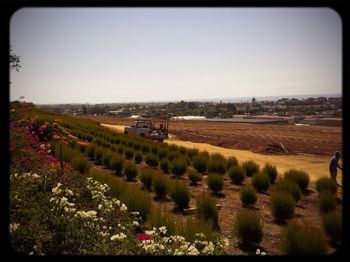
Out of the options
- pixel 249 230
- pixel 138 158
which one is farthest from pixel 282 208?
pixel 138 158

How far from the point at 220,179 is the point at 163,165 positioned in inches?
162

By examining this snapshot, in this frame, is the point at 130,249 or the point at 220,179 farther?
the point at 220,179

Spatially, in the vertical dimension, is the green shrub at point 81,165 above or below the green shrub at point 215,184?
above

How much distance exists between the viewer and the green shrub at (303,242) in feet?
18.3

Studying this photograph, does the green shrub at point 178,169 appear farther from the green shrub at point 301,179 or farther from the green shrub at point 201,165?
the green shrub at point 301,179

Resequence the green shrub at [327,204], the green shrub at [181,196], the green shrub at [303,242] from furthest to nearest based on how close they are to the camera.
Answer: the green shrub at [181,196] → the green shrub at [327,204] → the green shrub at [303,242]

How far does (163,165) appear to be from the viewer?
1530cm

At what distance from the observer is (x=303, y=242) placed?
5.68 metres

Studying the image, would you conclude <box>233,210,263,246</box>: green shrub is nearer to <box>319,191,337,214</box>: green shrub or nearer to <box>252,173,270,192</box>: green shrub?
<box>319,191,337,214</box>: green shrub

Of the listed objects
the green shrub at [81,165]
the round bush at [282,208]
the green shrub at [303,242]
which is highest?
the green shrub at [81,165]

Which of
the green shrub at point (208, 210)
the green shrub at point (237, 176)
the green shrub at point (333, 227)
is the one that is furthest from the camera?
the green shrub at point (237, 176)

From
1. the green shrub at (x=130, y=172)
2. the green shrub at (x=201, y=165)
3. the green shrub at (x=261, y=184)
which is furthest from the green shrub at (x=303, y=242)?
the green shrub at (x=201, y=165)
